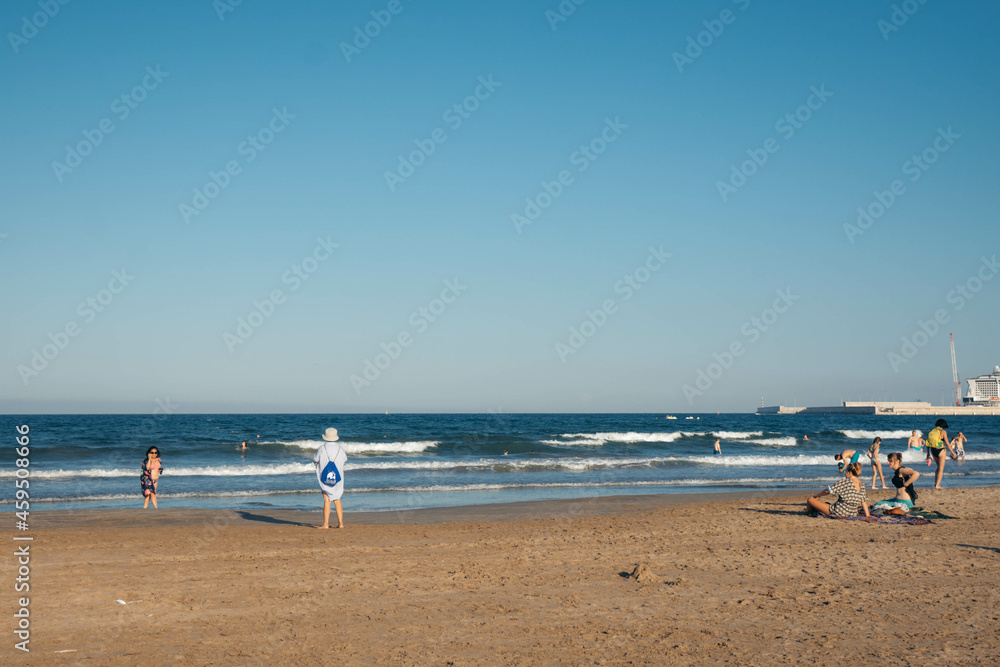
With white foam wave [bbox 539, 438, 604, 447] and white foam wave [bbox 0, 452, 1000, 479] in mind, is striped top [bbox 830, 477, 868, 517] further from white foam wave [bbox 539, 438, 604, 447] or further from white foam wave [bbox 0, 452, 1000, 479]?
white foam wave [bbox 539, 438, 604, 447]

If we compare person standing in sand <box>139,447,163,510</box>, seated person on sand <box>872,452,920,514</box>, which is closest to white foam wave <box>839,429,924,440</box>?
seated person on sand <box>872,452,920,514</box>

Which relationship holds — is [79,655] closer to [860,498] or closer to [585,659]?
[585,659]

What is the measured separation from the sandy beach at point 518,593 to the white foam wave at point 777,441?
35.6m

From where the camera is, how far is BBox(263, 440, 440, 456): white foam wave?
38.2 metres

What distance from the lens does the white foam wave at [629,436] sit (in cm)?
4828

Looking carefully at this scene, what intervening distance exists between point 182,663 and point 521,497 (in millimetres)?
13455

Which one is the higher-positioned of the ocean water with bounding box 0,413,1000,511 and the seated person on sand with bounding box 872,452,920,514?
the seated person on sand with bounding box 872,452,920,514

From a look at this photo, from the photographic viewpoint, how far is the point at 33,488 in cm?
1994

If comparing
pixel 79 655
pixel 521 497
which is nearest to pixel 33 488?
pixel 521 497

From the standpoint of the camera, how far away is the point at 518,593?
7.73 m

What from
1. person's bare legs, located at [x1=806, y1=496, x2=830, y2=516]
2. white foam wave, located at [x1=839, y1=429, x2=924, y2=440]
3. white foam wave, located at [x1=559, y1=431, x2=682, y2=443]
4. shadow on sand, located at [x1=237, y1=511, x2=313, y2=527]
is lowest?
white foam wave, located at [x1=839, y1=429, x2=924, y2=440]

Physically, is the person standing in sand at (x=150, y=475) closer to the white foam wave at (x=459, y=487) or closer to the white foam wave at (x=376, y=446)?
the white foam wave at (x=459, y=487)

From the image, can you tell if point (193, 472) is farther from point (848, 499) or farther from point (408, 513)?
point (848, 499)

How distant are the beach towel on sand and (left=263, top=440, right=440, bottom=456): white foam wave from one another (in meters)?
25.3
